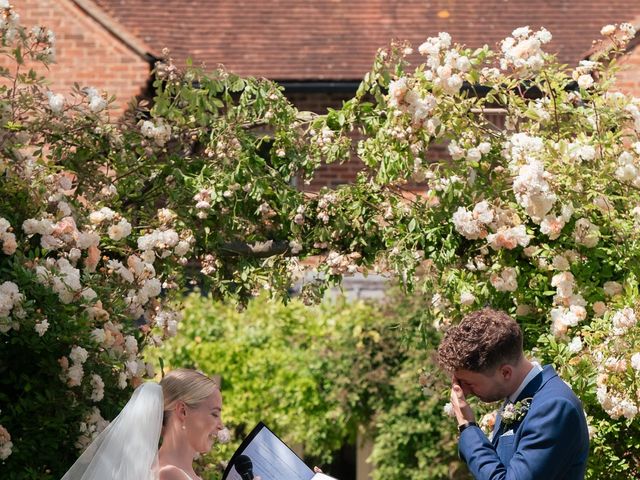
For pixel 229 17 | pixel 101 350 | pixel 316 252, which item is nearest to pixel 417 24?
pixel 229 17

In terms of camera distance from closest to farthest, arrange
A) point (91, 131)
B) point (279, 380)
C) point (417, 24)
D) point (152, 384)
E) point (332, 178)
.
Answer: point (152, 384) < point (91, 131) < point (279, 380) < point (332, 178) < point (417, 24)

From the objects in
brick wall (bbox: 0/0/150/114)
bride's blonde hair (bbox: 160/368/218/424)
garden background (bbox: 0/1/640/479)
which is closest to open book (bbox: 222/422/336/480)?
bride's blonde hair (bbox: 160/368/218/424)

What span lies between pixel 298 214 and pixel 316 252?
28 cm

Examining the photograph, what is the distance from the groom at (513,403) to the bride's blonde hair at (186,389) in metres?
1.02

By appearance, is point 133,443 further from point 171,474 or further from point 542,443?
point 542,443

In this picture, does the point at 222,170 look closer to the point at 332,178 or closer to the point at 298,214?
the point at 298,214

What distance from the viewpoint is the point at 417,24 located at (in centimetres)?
1791

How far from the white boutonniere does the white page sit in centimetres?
93

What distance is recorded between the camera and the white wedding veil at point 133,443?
4.79m

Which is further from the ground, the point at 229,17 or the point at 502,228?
the point at 502,228

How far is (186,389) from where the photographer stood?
4828 millimetres

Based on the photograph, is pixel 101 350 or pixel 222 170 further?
pixel 222 170

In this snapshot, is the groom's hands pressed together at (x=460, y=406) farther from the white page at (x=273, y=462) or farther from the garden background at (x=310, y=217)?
the garden background at (x=310, y=217)

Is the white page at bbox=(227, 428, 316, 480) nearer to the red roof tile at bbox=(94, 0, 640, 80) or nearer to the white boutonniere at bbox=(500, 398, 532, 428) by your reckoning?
the white boutonniere at bbox=(500, 398, 532, 428)
